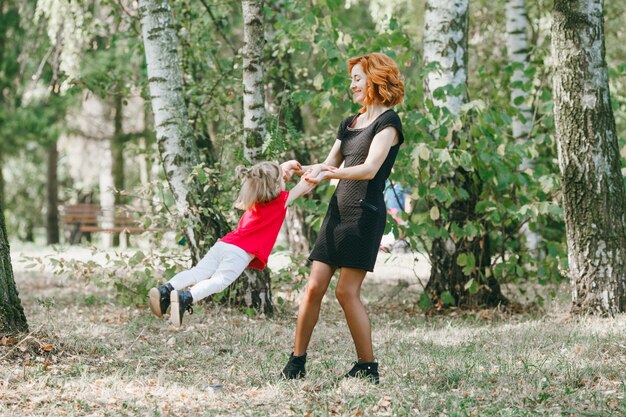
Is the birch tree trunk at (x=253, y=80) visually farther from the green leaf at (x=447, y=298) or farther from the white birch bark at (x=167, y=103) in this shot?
the green leaf at (x=447, y=298)

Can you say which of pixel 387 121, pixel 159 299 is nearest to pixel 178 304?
pixel 159 299

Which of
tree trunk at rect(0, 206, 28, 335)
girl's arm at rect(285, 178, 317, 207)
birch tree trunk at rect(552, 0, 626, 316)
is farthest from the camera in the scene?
birch tree trunk at rect(552, 0, 626, 316)

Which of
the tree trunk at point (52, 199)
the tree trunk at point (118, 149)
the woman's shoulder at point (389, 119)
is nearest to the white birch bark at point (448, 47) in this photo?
the woman's shoulder at point (389, 119)

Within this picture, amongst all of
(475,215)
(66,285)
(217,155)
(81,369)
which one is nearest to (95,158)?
(66,285)

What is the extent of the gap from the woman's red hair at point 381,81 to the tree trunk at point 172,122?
10.3ft

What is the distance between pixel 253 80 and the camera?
7.46 meters

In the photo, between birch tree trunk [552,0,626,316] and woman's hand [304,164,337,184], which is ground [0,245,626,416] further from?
woman's hand [304,164,337,184]

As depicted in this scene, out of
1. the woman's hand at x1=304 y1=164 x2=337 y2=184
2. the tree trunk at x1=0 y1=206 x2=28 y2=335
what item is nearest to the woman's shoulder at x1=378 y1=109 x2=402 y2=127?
the woman's hand at x1=304 y1=164 x2=337 y2=184

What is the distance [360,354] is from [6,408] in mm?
1987

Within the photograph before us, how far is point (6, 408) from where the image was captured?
14.3 feet

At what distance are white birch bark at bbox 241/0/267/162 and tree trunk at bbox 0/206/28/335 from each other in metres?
2.52

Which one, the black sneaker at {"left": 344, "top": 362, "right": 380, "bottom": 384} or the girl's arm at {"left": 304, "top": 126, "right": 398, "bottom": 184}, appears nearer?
the girl's arm at {"left": 304, "top": 126, "right": 398, "bottom": 184}

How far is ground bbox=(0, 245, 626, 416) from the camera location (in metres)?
4.51

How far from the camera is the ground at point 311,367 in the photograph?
4.51m
